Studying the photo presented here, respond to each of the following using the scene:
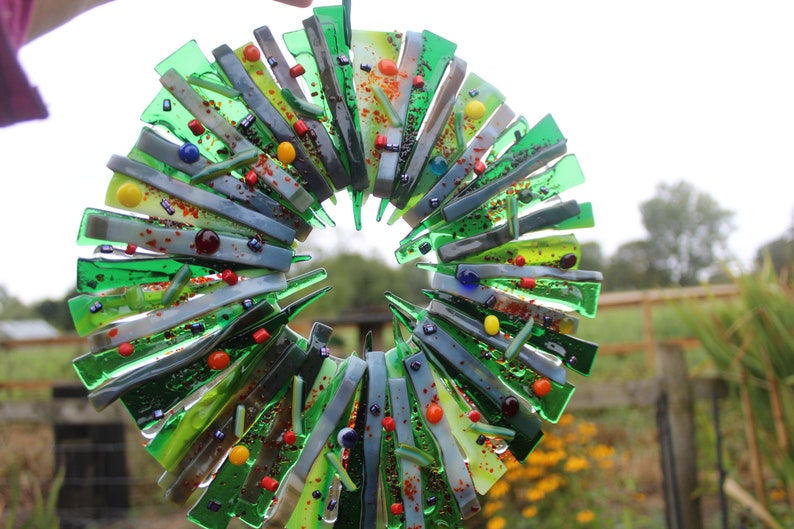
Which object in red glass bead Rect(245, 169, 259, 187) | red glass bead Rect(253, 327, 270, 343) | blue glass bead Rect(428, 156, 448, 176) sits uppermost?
blue glass bead Rect(428, 156, 448, 176)

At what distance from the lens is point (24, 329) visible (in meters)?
4.98

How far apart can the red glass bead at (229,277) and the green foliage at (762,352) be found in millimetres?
1334

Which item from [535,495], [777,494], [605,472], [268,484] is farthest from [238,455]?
[605,472]

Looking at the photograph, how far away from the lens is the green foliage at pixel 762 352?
147 centimetres

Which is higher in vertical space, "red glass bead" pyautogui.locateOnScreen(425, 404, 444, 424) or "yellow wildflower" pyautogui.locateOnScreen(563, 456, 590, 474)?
"red glass bead" pyautogui.locateOnScreen(425, 404, 444, 424)

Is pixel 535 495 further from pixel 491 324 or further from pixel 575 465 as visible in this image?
pixel 491 324

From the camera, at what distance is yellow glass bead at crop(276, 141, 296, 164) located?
0.62 metres

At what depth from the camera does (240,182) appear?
62 cm

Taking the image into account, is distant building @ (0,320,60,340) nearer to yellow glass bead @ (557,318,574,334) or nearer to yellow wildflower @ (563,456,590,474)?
yellow wildflower @ (563,456,590,474)

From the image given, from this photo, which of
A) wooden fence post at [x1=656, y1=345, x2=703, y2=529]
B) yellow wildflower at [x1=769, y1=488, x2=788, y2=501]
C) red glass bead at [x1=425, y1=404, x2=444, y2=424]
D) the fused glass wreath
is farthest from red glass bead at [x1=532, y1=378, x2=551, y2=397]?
yellow wildflower at [x1=769, y1=488, x2=788, y2=501]

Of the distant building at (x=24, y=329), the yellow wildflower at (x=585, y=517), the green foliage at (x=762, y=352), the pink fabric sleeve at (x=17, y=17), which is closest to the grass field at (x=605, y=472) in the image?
the yellow wildflower at (x=585, y=517)

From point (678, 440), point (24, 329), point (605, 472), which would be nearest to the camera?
point (678, 440)

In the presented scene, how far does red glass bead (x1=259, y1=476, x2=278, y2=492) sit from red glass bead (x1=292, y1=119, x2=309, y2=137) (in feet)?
1.09

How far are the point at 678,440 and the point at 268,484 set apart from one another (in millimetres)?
1407
